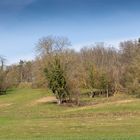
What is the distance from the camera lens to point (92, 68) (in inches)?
2926

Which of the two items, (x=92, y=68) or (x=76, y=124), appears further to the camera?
(x=92, y=68)

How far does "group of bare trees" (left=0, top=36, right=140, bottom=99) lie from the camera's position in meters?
59.3

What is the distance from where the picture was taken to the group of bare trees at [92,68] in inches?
2335

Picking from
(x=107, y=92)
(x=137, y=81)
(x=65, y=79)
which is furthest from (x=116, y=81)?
(x=65, y=79)

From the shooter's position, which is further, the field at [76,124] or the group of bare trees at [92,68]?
the group of bare trees at [92,68]

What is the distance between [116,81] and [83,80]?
6.56m

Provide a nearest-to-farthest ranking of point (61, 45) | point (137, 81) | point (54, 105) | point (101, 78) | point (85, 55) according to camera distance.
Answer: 1. point (54, 105)
2. point (137, 81)
3. point (101, 78)
4. point (61, 45)
5. point (85, 55)

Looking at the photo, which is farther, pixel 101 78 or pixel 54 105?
pixel 101 78

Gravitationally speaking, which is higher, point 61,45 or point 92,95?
point 61,45

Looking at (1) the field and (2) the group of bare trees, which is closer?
(1) the field

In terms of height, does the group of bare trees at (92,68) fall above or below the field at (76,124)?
above

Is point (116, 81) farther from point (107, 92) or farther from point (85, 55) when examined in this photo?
point (85, 55)

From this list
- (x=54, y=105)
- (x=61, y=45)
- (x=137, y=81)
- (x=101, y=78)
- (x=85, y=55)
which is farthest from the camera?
(x=85, y=55)

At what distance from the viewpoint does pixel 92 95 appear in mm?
72625
